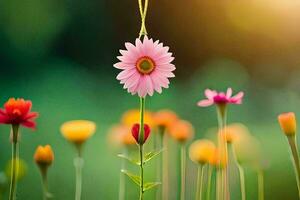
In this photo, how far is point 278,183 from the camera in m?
1.04

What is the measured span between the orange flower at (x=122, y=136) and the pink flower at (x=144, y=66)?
0.51 ft

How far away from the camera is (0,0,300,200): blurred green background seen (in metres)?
1.04

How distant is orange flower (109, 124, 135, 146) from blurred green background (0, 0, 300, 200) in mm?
40

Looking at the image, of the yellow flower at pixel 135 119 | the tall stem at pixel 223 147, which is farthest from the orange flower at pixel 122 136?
the tall stem at pixel 223 147

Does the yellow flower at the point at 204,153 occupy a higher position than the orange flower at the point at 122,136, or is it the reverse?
the orange flower at the point at 122,136

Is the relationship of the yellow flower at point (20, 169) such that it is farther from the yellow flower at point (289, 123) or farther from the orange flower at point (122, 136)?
the yellow flower at point (289, 123)

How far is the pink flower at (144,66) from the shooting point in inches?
27.1

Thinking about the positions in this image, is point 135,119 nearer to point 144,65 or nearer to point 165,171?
point 165,171

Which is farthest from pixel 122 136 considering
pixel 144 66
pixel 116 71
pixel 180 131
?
pixel 116 71

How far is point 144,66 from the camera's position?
70 centimetres

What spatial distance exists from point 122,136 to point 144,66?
0.19m

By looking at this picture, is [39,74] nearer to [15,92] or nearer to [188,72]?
[15,92]

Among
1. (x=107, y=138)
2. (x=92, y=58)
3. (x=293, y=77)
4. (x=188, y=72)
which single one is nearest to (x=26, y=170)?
(x=107, y=138)

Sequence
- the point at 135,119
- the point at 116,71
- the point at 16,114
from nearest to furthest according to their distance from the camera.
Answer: the point at 16,114 → the point at 135,119 → the point at 116,71
